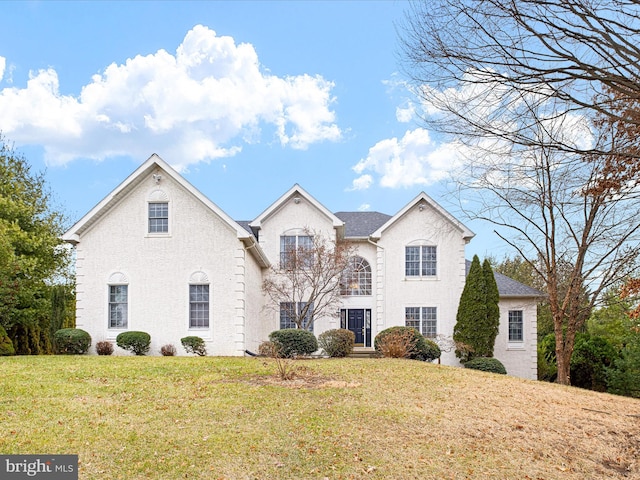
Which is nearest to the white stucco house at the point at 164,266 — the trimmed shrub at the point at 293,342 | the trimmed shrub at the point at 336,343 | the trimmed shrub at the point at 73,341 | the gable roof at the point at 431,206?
the trimmed shrub at the point at 73,341

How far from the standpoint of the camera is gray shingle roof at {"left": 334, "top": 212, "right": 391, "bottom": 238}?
85.6 feet

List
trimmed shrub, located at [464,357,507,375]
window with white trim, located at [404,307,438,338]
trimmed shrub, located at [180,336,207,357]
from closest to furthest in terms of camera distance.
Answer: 1. trimmed shrub, located at [180,336,207,357]
2. trimmed shrub, located at [464,357,507,375]
3. window with white trim, located at [404,307,438,338]

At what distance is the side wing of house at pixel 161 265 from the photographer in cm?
1983

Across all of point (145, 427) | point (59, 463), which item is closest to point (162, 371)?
point (145, 427)

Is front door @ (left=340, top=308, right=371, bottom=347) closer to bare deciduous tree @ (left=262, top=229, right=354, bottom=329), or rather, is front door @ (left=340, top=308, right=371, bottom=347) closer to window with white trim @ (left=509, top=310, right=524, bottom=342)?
bare deciduous tree @ (left=262, top=229, right=354, bottom=329)

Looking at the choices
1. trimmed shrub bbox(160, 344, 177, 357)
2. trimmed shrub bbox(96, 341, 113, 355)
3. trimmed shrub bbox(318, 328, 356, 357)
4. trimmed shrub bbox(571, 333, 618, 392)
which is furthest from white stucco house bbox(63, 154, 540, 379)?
trimmed shrub bbox(571, 333, 618, 392)

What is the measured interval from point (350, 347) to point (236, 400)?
9.94 meters

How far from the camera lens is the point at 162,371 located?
14352 mm

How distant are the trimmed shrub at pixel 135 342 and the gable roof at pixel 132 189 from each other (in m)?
4.24

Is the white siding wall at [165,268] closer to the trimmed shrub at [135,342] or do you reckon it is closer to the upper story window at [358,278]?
the trimmed shrub at [135,342]

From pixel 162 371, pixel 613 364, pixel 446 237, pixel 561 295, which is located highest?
pixel 446 237

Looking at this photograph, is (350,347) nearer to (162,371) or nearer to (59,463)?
(162,371)

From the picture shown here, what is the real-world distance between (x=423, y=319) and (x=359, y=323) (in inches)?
115

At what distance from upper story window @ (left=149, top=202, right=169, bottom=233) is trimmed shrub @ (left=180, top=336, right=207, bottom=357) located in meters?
4.16
